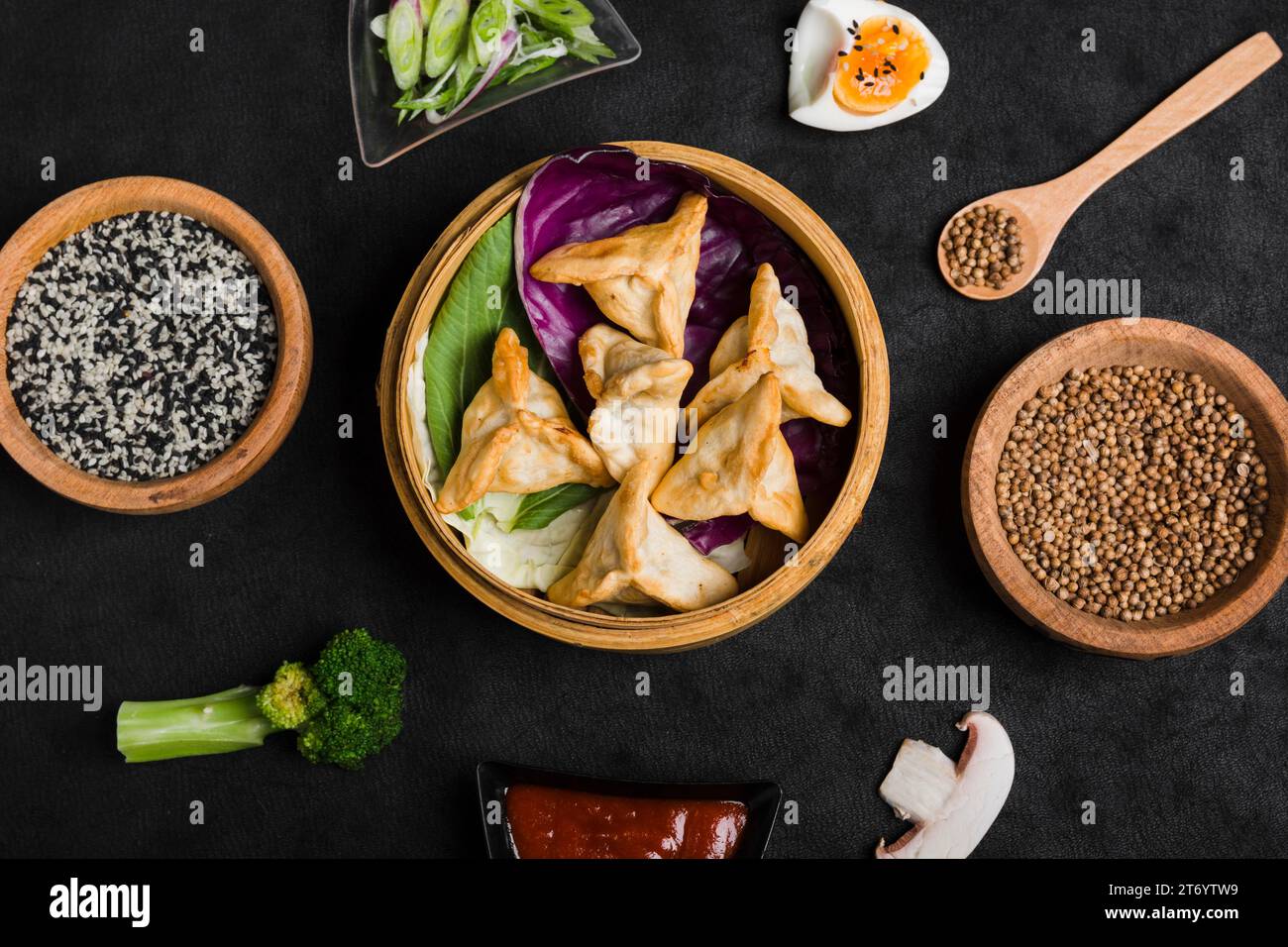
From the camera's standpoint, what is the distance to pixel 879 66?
2801 mm

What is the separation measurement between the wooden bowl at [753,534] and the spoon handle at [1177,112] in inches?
34.6

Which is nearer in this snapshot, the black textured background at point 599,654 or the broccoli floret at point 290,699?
the broccoli floret at point 290,699

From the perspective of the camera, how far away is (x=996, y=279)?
283cm

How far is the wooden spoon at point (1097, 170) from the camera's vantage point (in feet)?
9.32

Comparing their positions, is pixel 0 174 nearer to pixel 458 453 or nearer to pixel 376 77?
pixel 376 77

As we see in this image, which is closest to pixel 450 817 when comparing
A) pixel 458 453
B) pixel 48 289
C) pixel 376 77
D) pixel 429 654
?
pixel 429 654

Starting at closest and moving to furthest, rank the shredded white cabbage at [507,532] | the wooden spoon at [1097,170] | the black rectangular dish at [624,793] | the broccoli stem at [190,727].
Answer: the shredded white cabbage at [507,532] < the black rectangular dish at [624,793] < the broccoli stem at [190,727] < the wooden spoon at [1097,170]

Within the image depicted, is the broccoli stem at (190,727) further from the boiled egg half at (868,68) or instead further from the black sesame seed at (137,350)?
the boiled egg half at (868,68)

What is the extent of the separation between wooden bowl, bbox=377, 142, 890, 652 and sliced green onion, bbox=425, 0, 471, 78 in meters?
0.52

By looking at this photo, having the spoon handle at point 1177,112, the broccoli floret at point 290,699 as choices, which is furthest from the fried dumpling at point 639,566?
the spoon handle at point 1177,112

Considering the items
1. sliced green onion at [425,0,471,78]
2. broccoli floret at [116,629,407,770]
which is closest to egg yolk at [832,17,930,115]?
sliced green onion at [425,0,471,78]

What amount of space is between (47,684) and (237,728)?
595 millimetres

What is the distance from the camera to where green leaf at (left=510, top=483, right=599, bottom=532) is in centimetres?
254

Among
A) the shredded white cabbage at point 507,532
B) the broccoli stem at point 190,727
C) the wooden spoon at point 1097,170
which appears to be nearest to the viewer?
the shredded white cabbage at point 507,532
